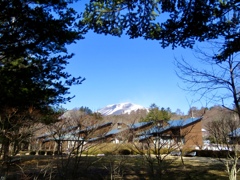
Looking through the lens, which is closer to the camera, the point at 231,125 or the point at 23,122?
the point at 231,125

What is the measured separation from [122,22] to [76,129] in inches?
124

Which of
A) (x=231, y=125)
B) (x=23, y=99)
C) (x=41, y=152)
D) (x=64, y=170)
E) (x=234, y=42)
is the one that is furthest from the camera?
(x=41, y=152)

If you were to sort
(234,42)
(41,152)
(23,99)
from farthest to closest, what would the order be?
(41,152), (23,99), (234,42)

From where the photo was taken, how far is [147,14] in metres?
5.86

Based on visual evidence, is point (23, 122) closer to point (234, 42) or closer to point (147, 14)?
point (147, 14)

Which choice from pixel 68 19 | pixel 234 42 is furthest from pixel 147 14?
pixel 68 19

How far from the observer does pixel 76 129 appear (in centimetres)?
679

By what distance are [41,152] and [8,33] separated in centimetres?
2117

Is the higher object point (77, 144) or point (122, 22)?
point (122, 22)

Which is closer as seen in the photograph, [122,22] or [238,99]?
[122,22]

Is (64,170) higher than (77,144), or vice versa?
(77,144)

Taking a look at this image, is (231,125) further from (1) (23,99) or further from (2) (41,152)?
(2) (41,152)

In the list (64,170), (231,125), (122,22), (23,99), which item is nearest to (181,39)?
(122,22)

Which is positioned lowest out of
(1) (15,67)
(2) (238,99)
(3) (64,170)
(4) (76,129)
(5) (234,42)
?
(3) (64,170)
